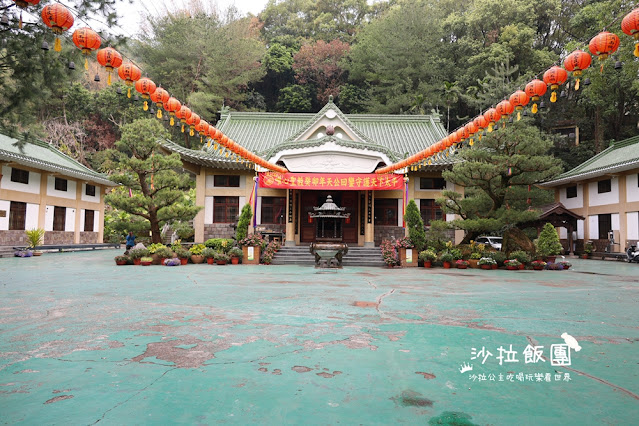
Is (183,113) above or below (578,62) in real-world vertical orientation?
below

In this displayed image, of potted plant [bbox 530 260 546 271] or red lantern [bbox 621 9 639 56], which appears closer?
red lantern [bbox 621 9 639 56]

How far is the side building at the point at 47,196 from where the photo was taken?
17906mm

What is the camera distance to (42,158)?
20.4 metres

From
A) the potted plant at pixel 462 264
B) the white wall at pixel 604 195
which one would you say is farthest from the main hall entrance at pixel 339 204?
the white wall at pixel 604 195

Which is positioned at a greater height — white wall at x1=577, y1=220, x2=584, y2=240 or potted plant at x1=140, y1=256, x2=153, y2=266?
white wall at x1=577, y1=220, x2=584, y2=240

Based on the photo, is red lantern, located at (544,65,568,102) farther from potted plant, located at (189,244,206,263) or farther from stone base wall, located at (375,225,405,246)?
stone base wall, located at (375,225,405,246)

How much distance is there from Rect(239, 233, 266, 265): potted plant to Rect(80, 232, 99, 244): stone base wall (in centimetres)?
1367

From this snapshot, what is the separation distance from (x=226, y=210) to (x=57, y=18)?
14756mm

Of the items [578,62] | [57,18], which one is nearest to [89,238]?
[57,18]

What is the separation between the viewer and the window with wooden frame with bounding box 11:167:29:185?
1830 cm

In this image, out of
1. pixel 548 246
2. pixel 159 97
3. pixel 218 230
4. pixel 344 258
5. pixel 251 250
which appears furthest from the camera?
pixel 218 230

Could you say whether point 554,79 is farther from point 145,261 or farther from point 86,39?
point 145,261

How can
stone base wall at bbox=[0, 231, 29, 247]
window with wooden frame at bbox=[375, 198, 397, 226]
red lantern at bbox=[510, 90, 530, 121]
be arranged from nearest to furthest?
red lantern at bbox=[510, 90, 530, 121], stone base wall at bbox=[0, 231, 29, 247], window with wooden frame at bbox=[375, 198, 397, 226]

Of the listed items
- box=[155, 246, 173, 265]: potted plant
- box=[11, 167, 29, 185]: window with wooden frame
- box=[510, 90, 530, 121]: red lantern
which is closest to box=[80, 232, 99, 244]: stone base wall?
box=[11, 167, 29, 185]: window with wooden frame
